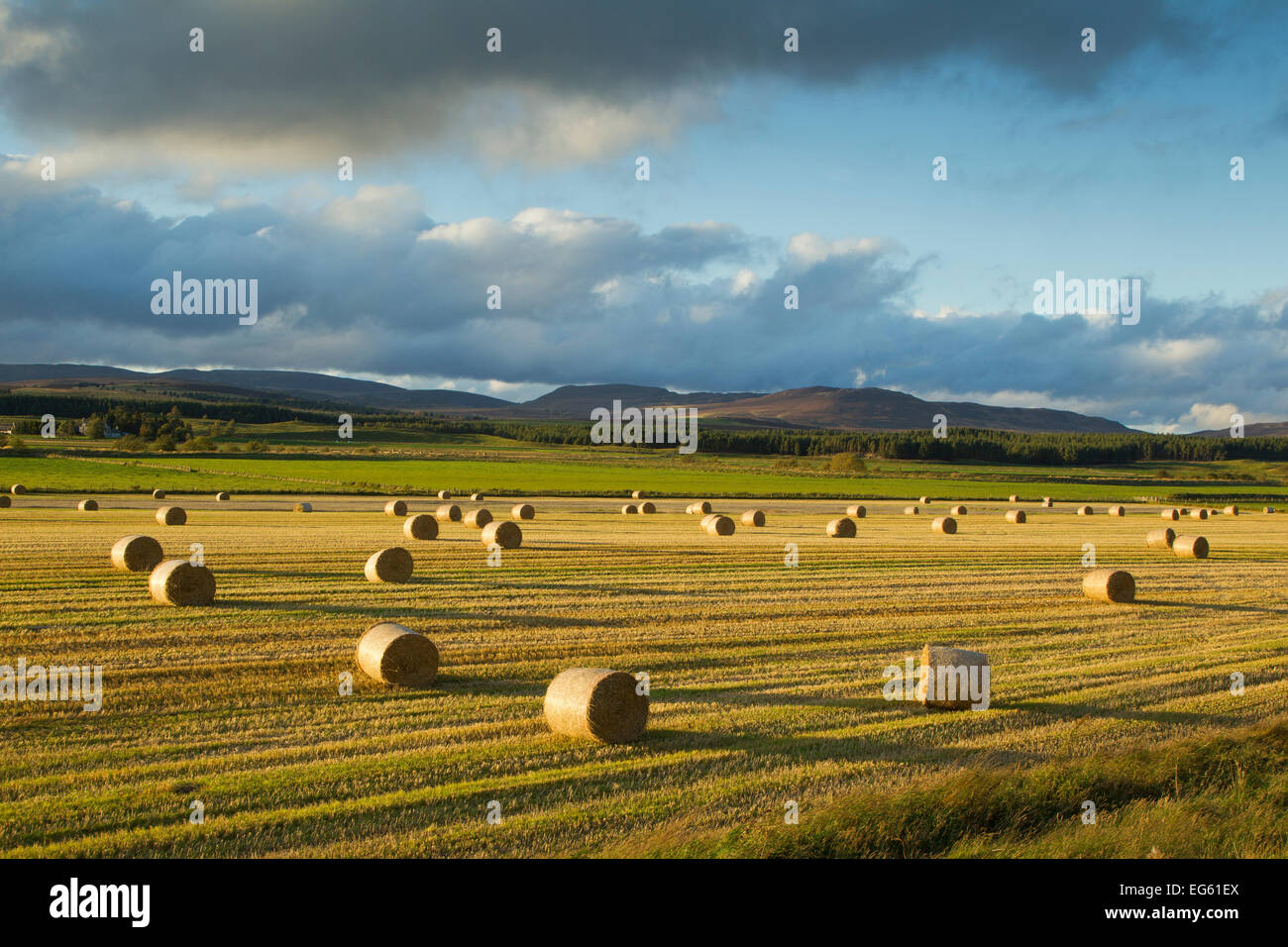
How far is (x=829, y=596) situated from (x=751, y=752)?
12.3 meters

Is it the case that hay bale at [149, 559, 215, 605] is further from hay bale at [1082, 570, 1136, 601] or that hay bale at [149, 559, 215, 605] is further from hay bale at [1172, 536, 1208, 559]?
hay bale at [1172, 536, 1208, 559]

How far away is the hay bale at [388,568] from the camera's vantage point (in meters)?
23.3

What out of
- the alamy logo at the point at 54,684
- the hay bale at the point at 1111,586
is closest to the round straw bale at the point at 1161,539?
the hay bale at the point at 1111,586

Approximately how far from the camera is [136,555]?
23391mm

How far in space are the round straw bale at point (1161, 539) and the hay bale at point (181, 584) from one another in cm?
3265

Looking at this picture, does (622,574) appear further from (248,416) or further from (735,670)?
(248,416)

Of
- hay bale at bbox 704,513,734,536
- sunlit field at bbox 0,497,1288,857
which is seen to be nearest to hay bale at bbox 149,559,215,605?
sunlit field at bbox 0,497,1288,857

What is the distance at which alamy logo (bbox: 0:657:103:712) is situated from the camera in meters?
12.4

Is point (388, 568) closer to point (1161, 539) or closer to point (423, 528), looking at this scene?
point (423, 528)

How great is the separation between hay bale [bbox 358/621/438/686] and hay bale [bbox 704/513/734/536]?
26.5 metres
